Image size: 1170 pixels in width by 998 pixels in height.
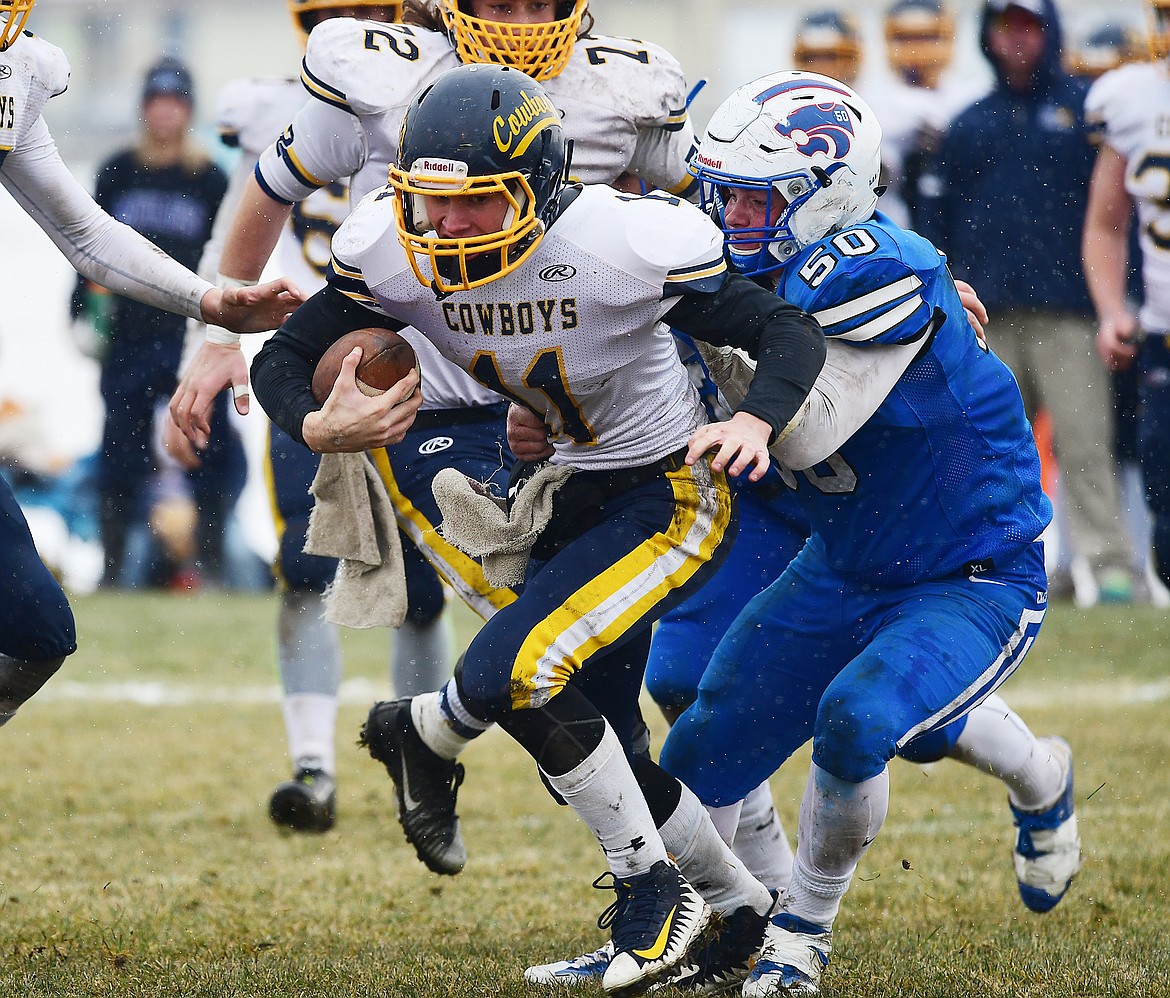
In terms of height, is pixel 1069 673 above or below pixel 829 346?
below

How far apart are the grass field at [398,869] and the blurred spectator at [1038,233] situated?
109cm

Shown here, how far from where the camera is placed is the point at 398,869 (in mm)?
4809

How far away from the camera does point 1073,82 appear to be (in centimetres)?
852

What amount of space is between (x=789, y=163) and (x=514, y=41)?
704mm

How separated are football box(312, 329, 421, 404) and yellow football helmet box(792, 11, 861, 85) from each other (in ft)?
18.2

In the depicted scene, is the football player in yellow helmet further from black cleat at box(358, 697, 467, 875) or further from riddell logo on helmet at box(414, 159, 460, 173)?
black cleat at box(358, 697, 467, 875)

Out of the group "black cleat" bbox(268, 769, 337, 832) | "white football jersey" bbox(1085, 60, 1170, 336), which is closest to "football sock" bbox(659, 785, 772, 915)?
"black cleat" bbox(268, 769, 337, 832)

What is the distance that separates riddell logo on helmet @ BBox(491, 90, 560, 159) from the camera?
3154 mm

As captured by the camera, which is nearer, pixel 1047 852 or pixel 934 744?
pixel 934 744

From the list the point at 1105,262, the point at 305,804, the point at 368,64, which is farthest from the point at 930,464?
the point at 1105,262

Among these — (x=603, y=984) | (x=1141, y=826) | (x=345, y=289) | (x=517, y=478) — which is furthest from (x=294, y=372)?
(x=1141, y=826)

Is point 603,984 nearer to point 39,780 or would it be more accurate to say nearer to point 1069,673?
point 39,780

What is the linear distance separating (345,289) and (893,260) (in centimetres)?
104

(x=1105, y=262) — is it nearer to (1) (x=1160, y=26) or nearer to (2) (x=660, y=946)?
(1) (x=1160, y=26)
